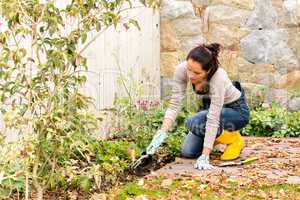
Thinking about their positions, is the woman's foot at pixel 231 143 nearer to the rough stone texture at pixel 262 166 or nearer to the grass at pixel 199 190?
the rough stone texture at pixel 262 166

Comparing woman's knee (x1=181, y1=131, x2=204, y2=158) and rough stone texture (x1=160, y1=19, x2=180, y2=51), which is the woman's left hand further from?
rough stone texture (x1=160, y1=19, x2=180, y2=51)

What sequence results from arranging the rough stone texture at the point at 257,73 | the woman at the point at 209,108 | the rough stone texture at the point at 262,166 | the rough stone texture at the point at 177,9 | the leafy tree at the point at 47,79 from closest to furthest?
1. the leafy tree at the point at 47,79
2. the rough stone texture at the point at 262,166
3. the woman at the point at 209,108
4. the rough stone texture at the point at 257,73
5. the rough stone texture at the point at 177,9

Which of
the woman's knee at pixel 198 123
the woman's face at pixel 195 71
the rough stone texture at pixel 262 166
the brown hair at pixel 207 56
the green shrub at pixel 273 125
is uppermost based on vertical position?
the brown hair at pixel 207 56

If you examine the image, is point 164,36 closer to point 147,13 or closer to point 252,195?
point 147,13

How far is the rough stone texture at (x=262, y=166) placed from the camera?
3.68 metres

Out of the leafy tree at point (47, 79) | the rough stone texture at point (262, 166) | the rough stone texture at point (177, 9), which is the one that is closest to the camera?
the leafy tree at point (47, 79)

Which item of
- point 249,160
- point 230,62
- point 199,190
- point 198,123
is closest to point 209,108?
point 198,123

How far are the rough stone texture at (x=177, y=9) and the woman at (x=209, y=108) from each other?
2483 millimetres

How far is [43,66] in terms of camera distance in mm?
2721

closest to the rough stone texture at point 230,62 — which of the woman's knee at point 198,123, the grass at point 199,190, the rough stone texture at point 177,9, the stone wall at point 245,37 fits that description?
the stone wall at point 245,37

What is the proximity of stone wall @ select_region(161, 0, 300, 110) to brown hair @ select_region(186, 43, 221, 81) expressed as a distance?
2.79 meters

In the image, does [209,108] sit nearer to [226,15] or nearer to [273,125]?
[273,125]

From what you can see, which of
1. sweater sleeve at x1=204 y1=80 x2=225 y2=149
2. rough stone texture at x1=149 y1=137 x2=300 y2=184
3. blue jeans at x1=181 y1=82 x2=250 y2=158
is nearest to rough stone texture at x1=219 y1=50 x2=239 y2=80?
rough stone texture at x1=149 y1=137 x2=300 y2=184

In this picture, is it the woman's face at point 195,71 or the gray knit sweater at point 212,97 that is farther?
the gray knit sweater at point 212,97
